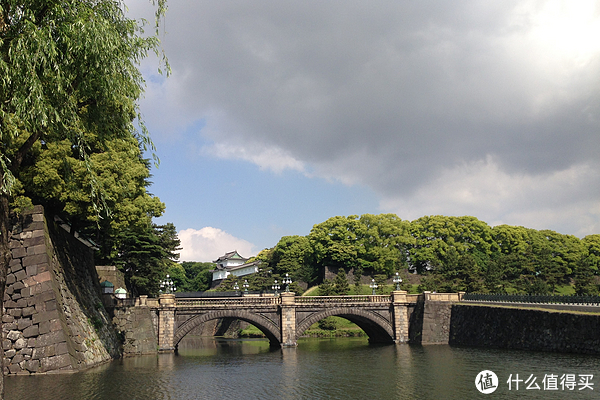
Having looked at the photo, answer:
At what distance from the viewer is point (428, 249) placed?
279 ft

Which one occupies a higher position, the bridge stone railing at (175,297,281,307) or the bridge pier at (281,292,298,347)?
the bridge stone railing at (175,297,281,307)

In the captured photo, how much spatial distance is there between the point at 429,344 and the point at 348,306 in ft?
26.1

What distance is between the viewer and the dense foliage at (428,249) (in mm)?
77250

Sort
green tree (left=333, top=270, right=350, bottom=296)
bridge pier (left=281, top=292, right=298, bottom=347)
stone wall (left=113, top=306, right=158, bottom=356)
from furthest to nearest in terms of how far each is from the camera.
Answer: green tree (left=333, top=270, right=350, bottom=296) → bridge pier (left=281, top=292, right=298, bottom=347) → stone wall (left=113, top=306, right=158, bottom=356)

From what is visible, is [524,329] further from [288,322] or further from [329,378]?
[288,322]

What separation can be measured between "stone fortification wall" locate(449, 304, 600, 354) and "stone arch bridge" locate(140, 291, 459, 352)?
13.3 feet

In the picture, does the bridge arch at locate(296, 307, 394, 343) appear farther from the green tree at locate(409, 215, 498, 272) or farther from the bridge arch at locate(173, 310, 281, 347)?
the green tree at locate(409, 215, 498, 272)

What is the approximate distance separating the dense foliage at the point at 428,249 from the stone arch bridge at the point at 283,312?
30053mm

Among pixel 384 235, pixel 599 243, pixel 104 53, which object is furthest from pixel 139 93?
pixel 599 243

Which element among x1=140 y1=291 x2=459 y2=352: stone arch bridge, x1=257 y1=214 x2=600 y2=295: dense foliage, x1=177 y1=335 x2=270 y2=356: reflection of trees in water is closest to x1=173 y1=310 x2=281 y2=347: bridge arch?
x1=140 y1=291 x2=459 y2=352: stone arch bridge

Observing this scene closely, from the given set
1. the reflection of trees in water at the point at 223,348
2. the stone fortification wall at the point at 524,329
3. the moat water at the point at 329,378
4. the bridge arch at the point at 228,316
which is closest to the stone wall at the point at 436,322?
the stone fortification wall at the point at 524,329

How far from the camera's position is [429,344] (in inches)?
1657

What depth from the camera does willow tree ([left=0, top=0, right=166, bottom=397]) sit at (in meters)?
14.5

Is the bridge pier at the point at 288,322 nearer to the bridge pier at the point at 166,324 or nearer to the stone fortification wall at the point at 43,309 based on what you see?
the bridge pier at the point at 166,324
